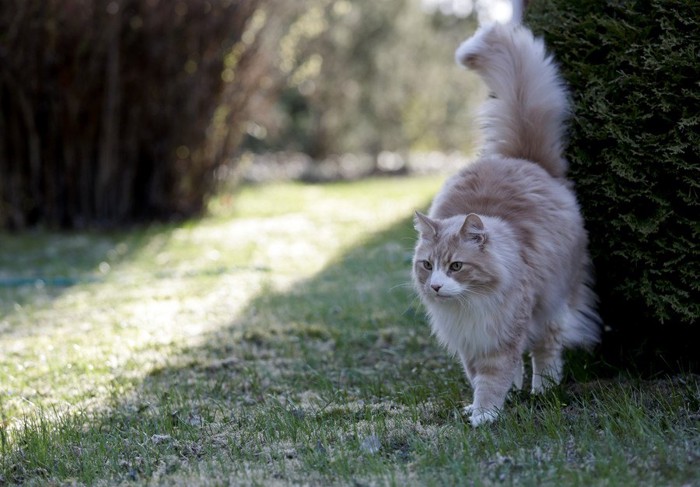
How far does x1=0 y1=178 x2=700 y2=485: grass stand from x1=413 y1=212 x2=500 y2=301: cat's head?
19.3 inches

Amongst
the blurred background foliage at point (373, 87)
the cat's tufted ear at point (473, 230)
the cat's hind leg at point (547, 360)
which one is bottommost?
the blurred background foliage at point (373, 87)

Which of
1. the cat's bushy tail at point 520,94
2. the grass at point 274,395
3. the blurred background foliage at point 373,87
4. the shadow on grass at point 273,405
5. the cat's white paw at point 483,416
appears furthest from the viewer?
the blurred background foliage at point 373,87

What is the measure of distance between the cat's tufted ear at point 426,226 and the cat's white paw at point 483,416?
798mm

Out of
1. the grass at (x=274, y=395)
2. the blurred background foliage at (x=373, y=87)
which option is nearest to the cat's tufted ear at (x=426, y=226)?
the grass at (x=274, y=395)

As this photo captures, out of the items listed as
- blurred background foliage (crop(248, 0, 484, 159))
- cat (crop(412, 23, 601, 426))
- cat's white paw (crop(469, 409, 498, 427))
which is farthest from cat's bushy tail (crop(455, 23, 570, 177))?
blurred background foliage (crop(248, 0, 484, 159))

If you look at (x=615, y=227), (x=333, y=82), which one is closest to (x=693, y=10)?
(x=615, y=227)

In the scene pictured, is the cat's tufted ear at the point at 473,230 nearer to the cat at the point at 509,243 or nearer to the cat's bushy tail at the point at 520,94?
the cat at the point at 509,243

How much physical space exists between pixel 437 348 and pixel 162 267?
406cm

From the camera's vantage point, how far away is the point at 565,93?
4.08m

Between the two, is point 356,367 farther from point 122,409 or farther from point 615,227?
point 615,227

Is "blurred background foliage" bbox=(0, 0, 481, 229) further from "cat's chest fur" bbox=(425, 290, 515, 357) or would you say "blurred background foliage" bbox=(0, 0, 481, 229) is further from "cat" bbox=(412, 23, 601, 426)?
"cat's chest fur" bbox=(425, 290, 515, 357)

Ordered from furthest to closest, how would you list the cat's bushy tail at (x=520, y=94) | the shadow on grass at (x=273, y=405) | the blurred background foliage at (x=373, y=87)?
1. the blurred background foliage at (x=373, y=87)
2. the cat's bushy tail at (x=520, y=94)
3. the shadow on grass at (x=273, y=405)

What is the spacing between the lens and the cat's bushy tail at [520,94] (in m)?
4.07

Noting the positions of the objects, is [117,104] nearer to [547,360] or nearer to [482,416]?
[547,360]
